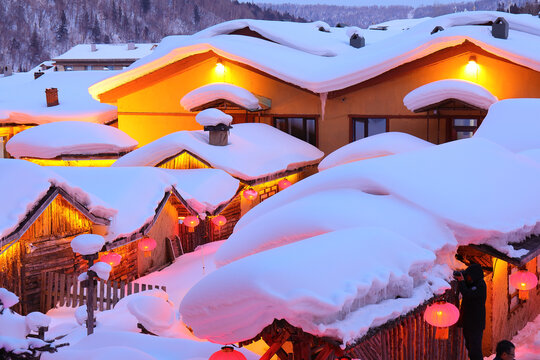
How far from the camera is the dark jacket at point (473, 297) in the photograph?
8.41m

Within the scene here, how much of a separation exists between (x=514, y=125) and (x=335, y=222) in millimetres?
8469

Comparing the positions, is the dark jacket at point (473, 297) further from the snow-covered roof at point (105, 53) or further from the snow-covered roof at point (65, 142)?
the snow-covered roof at point (105, 53)

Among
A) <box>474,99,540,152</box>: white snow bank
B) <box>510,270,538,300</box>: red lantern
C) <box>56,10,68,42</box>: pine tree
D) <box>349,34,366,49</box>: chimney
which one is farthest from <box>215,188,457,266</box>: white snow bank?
<box>56,10,68,42</box>: pine tree

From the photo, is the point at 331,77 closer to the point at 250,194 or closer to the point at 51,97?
the point at 250,194

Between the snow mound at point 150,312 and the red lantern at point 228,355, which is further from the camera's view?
the snow mound at point 150,312

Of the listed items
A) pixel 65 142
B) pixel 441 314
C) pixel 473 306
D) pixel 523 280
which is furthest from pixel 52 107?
pixel 441 314

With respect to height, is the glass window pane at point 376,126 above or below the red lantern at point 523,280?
below

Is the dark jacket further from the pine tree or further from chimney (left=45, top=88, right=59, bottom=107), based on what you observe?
the pine tree

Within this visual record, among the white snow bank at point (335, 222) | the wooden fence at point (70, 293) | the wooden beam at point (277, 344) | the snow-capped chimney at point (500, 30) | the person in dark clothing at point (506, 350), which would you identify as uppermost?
the snow-capped chimney at point (500, 30)

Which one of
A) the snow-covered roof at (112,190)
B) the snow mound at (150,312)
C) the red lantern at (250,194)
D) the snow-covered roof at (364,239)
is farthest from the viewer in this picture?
the red lantern at (250,194)

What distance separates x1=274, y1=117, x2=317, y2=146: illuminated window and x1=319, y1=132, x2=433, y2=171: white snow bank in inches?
215

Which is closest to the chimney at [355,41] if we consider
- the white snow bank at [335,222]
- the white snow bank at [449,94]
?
the white snow bank at [449,94]

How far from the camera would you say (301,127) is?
82.4 feet

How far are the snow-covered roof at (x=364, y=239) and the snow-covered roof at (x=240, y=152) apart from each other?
8711 mm
